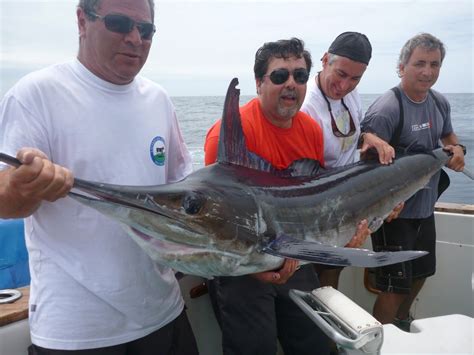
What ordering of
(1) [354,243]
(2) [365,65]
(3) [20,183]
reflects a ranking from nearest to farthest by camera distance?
(3) [20,183] < (1) [354,243] < (2) [365,65]

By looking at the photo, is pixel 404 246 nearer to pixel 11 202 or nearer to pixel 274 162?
pixel 274 162

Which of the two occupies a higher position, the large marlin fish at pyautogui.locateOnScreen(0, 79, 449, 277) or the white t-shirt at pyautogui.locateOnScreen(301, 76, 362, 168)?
the white t-shirt at pyautogui.locateOnScreen(301, 76, 362, 168)

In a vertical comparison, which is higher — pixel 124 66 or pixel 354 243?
pixel 124 66

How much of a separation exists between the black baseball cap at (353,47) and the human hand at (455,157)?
0.94m

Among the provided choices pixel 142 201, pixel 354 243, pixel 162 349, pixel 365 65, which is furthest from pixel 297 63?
pixel 162 349

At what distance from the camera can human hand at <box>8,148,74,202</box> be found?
1.11 metres

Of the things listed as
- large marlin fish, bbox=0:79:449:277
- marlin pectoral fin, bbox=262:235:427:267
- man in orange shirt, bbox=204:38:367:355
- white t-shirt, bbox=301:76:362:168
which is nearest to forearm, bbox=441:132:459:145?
white t-shirt, bbox=301:76:362:168

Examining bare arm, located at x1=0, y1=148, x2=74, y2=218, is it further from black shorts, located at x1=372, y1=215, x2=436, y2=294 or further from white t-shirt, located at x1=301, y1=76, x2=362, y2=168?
black shorts, located at x1=372, y1=215, x2=436, y2=294

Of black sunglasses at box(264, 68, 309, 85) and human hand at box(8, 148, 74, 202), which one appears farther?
black sunglasses at box(264, 68, 309, 85)

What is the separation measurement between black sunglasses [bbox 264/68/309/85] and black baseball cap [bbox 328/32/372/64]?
0.69 metres

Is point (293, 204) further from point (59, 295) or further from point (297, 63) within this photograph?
point (59, 295)

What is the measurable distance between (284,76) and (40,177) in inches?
62.8

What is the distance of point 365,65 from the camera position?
3.02 metres

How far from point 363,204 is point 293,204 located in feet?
2.03
